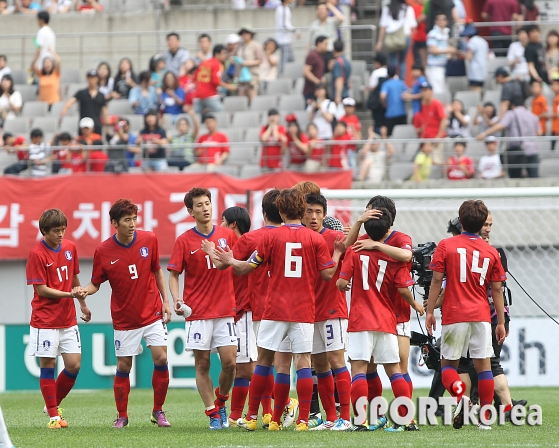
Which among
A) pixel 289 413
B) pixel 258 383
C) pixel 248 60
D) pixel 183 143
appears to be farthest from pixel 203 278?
pixel 248 60

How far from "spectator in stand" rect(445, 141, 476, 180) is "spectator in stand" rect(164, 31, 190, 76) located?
6593mm

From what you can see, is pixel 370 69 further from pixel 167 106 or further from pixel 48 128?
pixel 48 128

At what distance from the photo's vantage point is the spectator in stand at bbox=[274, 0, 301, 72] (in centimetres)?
2205

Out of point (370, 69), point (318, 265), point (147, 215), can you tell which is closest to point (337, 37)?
point (370, 69)

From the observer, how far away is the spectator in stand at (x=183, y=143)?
1819cm

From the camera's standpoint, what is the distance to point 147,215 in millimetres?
17469

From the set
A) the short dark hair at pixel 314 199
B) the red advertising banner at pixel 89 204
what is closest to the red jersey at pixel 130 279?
the short dark hair at pixel 314 199

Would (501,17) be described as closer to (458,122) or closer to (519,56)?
(519,56)

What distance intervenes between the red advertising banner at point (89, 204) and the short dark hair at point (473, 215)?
27.8 feet

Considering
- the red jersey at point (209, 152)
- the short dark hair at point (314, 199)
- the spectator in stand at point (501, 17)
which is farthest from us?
the spectator in stand at point (501, 17)

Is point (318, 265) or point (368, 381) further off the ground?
point (318, 265)

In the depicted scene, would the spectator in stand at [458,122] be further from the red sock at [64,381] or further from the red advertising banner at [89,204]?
the red sock at [64,381]

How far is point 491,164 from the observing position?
17297mm

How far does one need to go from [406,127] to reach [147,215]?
15.7ft
